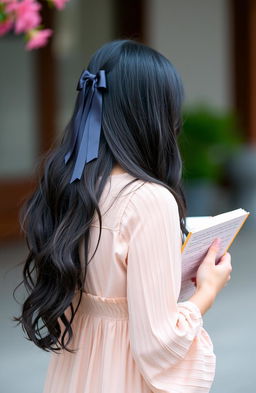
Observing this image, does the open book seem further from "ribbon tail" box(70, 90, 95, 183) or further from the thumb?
"ribbon tail" box(70, 90, 95, 183)

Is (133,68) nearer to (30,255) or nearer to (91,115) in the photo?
(91,115)

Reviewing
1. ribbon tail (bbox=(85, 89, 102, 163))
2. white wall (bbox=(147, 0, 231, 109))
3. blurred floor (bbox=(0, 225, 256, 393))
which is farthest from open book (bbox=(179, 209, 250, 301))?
white wall (bbox=(147, 0, 231, 109))

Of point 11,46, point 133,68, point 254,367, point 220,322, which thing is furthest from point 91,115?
point 11,46

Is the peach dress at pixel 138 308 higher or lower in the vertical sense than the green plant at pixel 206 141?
higher

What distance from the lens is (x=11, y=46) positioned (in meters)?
8.54

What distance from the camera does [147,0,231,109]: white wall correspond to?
32.0ft

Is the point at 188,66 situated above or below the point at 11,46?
below

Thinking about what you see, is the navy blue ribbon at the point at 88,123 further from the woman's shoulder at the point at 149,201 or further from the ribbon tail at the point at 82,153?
the woman's shoulder at the point at 149,201

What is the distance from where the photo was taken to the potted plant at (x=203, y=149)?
910 cm

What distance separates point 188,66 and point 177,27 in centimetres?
57

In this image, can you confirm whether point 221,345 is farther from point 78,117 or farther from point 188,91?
point 188,91

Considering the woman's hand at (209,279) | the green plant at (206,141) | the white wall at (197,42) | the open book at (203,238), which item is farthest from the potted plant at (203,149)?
the woman's hand at (209,279)

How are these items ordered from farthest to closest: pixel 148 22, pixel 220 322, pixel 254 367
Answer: pixel 148 22 < pixel 220 322 < pixel 254 367

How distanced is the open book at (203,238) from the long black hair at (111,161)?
0.12 meters
